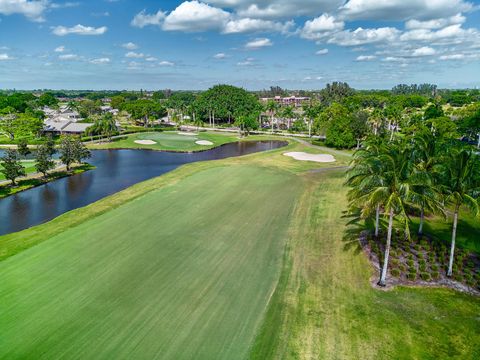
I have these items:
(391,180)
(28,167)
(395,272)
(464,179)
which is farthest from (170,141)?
(464,179)

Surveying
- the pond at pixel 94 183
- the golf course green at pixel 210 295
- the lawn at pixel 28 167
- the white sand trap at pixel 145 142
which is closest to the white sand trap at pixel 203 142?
the pond at pixel 94 183

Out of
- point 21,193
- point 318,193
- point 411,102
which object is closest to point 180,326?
point 318,193

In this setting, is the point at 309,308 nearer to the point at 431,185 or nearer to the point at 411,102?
the point at 431,185

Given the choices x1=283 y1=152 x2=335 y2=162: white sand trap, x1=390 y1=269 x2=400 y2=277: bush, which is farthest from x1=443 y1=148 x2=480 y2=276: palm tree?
x1=283 y1=152 x2=335 y2=162: white sand trap

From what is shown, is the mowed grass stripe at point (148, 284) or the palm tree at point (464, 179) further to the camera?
the palm tree at point (464, 179)

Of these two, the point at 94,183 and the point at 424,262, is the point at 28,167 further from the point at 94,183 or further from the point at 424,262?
the point at 424,262

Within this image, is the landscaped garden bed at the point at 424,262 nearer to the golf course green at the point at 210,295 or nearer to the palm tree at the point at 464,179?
the golf course green at the point at 210,295
